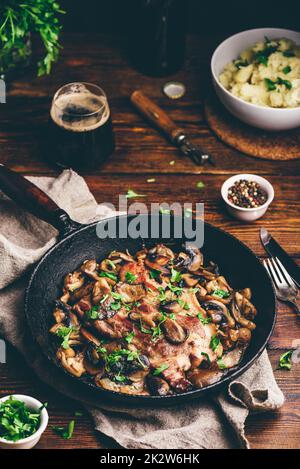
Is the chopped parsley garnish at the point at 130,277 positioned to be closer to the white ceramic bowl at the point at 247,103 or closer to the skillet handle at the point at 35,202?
the skillet handle at the point at 35,202

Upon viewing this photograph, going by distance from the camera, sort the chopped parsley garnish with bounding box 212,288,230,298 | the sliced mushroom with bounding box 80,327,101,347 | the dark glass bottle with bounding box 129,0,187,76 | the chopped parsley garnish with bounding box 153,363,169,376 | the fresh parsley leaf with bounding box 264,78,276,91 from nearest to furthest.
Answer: the chopped parsley garnish with bounding box 153,363,169,376 → the sliced mushroom with bounding box 80,327,101,347 → the chopped parsley garnish with bounding box 212,288,230,298 → the fresh parsley leaf with bounding box 264,78,276,91 → the dark glass bottle with bounding box 129,0,187,76

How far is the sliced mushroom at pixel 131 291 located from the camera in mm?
2988

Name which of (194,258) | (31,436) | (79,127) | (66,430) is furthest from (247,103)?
(31,436)

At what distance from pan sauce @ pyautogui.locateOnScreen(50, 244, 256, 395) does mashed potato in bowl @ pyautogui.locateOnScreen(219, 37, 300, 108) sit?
1087 millimetres

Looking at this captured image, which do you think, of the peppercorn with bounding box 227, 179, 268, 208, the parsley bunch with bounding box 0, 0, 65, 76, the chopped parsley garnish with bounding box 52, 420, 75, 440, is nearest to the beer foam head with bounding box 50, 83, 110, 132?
the parsley bunch with bounding box 0, 0, 65, 76

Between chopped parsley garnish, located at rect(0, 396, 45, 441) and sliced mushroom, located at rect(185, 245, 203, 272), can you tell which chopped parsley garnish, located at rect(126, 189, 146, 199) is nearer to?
sliced mushroom, located at rect(185, 245, 203, 272)

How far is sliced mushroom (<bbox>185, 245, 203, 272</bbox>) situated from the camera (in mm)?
3169

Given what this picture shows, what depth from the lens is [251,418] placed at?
112 inches

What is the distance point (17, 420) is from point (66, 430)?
23 cm

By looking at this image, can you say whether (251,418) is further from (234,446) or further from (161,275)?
(161,275)

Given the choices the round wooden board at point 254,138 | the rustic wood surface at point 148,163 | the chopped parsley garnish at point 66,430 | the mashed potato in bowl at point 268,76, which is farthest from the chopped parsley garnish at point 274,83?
the chopped parsley garnish at point 66,430

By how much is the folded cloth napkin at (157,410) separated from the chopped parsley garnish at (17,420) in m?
0.17

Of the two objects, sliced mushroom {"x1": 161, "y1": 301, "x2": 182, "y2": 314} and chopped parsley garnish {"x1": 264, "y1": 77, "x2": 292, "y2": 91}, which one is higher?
chopped parsley garnish {"x1": 264, "y1": 77, "x2": 292, "y2": 91}

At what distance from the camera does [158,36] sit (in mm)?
4008
